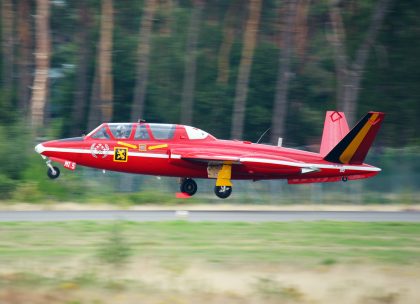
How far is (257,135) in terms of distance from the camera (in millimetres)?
50812

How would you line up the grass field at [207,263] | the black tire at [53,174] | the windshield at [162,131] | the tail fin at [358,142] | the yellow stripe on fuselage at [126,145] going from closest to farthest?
the grass field at [207,263] < the tail fin at [358,142] < the yellow stripe on fuselage at [126,145] < the windshield at [162,131] < the black tire at [53,174]

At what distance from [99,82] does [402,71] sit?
59.5 feet

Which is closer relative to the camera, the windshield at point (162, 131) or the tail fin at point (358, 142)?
the tail fin at point (358, 142)

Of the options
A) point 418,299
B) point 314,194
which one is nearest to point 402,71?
point 314,194

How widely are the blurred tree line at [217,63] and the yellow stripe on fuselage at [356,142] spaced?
53.3ft

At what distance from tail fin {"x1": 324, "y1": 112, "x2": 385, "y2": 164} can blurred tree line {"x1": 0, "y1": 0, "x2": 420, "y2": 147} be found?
1621 cm

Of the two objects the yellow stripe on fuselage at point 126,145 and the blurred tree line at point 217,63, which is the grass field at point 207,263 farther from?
the blurred tree line at point 217,63

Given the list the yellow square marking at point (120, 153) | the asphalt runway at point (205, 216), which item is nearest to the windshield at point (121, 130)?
the yellow square marking at point (120, 153)

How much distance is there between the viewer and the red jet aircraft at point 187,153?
1108 inches

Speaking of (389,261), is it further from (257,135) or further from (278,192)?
(257,135)

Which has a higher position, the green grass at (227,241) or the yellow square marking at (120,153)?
the yellow square marking at (120,153)

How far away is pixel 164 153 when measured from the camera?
28.3 m

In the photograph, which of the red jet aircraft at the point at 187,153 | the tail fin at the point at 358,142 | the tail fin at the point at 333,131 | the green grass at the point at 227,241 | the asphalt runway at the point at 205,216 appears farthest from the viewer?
the tail fin at the point at 333,131

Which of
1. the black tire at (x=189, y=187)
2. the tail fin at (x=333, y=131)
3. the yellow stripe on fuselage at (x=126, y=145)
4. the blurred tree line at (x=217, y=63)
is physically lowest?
the black tire at (x=189, y=187)
